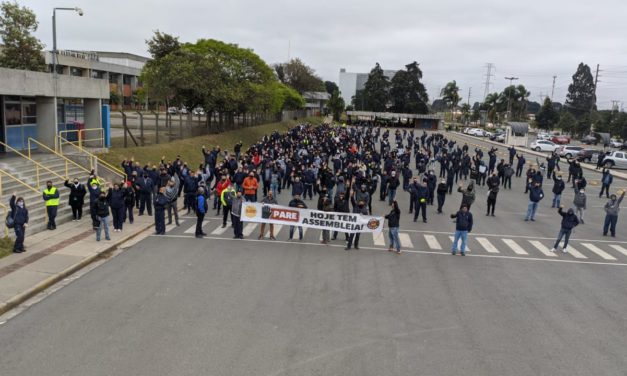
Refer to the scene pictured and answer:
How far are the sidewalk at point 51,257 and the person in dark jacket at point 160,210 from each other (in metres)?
0.75

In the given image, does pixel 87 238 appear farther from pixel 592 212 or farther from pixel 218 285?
pixel 592 212

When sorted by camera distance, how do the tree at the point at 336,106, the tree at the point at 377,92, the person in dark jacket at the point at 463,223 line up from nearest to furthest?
1. the person in dark jacket at the point at 463,223
2. the tree at the point at 336,106
3. the tree at the point at 377,92

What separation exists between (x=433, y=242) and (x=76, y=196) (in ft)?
39.3

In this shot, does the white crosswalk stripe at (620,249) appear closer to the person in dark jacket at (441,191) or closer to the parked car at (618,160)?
the person in dark jacket at (441,191)

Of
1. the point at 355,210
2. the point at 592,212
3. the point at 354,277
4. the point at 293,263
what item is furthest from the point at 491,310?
the point at 592,212

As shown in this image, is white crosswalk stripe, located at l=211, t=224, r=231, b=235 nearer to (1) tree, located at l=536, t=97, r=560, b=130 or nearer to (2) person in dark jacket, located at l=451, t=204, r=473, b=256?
(2) person in dark jacket, located at l=451, t=204, r=473, b=256

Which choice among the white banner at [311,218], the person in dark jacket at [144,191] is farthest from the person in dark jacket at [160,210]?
the white banner at [311,218]

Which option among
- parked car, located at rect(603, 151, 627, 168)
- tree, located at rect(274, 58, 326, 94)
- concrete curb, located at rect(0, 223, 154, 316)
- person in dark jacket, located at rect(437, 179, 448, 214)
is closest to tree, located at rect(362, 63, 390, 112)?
tree, located at rect(274, 58, 326, 94)

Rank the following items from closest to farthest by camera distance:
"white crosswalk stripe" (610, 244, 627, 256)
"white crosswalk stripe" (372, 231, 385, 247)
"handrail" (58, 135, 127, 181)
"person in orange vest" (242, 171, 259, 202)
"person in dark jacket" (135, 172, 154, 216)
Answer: "white crosswalk stripe" (372, 231, 385, 247) → "white crosswalk stripe" (610, 244, 627, 256) → "person in dark jacket" (135, 172, 154, 216) → "person in orange vest" (242, 171, 259, 202) → "handrail" (58, 135, 127, 181)

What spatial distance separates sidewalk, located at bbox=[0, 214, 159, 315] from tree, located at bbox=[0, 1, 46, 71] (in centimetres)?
2278

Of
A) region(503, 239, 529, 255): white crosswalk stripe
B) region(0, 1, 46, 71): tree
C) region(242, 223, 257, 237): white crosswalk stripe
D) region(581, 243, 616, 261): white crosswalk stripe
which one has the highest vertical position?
region(0, 1, 46, 71): tree

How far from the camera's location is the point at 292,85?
111875mm

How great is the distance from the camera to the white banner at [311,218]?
14.9 m

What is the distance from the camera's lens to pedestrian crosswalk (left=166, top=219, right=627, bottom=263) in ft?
49.1
